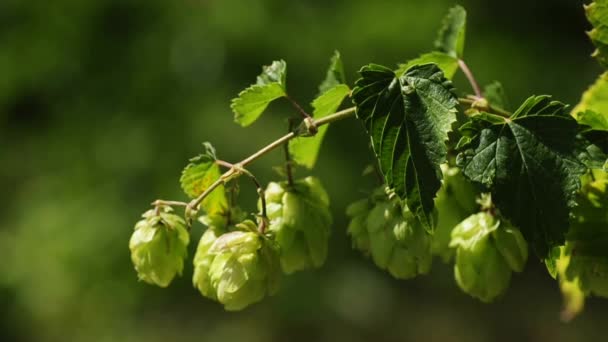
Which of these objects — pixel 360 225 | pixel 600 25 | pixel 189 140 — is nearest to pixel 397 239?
pixel 360 225

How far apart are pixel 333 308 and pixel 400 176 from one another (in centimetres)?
668

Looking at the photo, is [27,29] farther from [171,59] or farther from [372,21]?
[372,21]

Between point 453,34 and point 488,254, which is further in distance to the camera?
point 453,34

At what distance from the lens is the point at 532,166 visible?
1.23 m

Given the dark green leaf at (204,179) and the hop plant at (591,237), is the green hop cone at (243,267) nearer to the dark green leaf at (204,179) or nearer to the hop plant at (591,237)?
the dark green leaf at (204,179)

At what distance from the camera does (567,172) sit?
1216 millimetres

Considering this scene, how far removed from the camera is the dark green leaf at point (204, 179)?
1.55 meters

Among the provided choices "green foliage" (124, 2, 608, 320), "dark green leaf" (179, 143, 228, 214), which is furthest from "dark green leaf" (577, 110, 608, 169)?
"dark green leaf" (179, 143, 228, 214)

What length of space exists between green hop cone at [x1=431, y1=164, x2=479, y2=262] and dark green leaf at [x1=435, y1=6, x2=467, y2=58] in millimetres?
373

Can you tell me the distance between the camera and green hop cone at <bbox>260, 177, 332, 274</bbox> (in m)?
1.53

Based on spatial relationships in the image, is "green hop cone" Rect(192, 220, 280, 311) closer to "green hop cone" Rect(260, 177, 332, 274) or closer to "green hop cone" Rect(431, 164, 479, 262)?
"green hop cone" Rect(260, 177, 332, 274)

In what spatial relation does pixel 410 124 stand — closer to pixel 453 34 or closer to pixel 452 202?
pixel 452 202

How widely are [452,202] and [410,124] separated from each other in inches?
12.8

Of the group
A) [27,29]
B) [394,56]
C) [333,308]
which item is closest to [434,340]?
[333,308]
